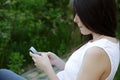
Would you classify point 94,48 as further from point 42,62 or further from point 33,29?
point 33,29

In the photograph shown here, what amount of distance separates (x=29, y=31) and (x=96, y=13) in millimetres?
3655

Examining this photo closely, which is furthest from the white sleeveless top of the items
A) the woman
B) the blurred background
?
the blurred background

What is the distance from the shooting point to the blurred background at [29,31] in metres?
5.07

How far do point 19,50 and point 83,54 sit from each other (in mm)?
3387

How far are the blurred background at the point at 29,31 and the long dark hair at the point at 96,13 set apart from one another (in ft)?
8.68

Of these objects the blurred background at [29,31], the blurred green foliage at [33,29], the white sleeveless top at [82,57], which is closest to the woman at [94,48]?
the white sleeveless top at [82,57]

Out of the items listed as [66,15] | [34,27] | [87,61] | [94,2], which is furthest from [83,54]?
[66,15]

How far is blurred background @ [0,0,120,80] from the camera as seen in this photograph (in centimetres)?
507

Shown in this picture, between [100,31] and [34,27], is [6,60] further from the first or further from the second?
[100,31]

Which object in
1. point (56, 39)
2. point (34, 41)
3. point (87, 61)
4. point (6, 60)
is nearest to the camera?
point (87, 61)

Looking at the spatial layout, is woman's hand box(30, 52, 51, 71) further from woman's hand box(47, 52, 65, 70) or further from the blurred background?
the blurred background

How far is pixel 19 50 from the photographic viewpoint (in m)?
5.50

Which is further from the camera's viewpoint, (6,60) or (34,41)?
(34,41)

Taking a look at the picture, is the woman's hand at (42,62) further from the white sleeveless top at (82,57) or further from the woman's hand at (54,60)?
the woman's hand at (54,60)
